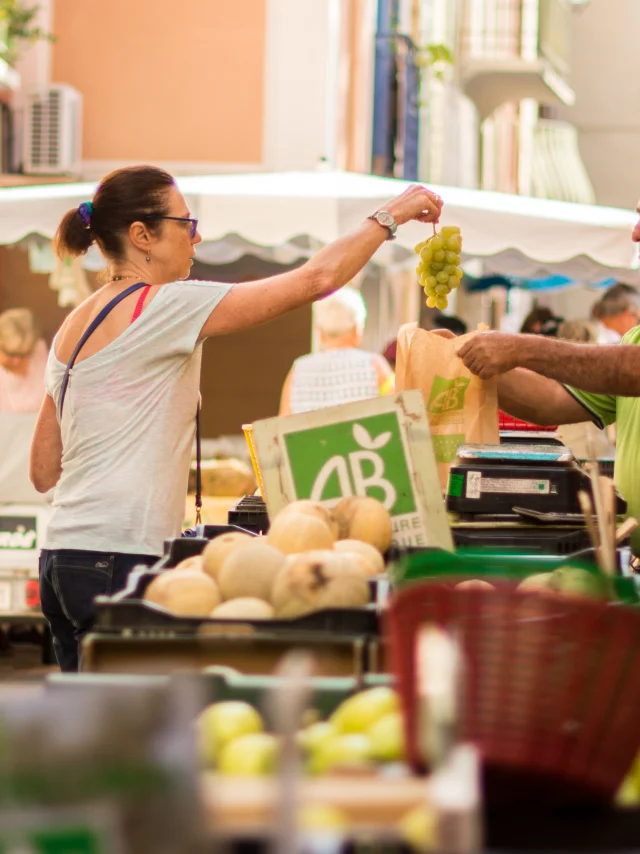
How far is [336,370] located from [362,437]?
3659 millimetres

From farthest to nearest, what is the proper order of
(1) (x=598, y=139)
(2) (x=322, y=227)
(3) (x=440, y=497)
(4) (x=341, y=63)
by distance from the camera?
(1) (x=598, y=139), (4) (x=341, y=63), (2) (x=322, y=227), (3) (x=440, y=497)

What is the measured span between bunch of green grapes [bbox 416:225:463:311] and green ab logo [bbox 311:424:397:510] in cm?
91

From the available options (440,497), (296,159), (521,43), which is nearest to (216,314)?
(440,497)

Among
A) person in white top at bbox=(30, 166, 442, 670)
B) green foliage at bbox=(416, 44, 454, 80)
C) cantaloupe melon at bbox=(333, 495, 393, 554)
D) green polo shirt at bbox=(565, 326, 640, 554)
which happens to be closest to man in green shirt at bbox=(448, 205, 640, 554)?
green polo shirt at bbox=(565, 326, 640, 554)

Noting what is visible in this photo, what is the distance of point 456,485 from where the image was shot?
3346 millimetres

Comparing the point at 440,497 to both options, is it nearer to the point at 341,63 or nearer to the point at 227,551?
the point at 227,551

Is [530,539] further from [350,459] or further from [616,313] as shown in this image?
[616,313]

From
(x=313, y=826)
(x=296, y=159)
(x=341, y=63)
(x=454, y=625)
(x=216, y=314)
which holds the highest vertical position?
(x=341, y=63)

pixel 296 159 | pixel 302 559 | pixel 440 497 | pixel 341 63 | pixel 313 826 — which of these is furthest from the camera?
pixel 341 63

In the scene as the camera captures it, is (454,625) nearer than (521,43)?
Yes

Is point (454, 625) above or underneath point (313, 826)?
above

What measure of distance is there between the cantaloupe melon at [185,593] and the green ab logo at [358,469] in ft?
2.34

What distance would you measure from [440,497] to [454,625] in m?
1.37

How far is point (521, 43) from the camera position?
1510 cm
